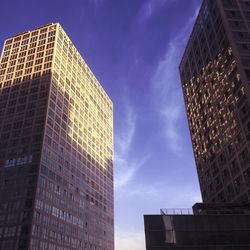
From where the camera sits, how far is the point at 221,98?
4183 inches

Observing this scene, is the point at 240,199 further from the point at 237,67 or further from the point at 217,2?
the point at 217,2

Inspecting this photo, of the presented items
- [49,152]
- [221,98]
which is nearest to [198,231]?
[221,98]

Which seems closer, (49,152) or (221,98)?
(221,98)

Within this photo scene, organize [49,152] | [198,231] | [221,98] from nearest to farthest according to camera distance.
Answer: [198,231] → [221,98] → [49,152]

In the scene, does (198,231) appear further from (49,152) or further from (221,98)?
(49,152)

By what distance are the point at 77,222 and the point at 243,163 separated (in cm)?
8694

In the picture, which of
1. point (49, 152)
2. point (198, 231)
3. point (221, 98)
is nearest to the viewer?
point (198, 231)

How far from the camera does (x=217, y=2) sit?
11362cm

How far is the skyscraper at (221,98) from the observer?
92.6m

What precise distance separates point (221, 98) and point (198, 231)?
168 feet

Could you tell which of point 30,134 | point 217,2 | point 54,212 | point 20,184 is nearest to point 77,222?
point 54,212

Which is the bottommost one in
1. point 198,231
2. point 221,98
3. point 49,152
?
point 198,231

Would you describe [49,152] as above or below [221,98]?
above

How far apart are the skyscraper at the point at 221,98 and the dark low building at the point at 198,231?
65.2 ft
